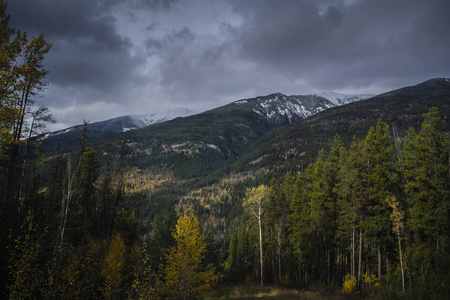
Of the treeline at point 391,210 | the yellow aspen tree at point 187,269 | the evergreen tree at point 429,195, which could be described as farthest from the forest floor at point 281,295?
the evergreen tree at point 429,195

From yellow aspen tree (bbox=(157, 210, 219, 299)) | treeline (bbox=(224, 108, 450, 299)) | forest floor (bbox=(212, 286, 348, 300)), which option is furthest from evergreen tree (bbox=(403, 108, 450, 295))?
yellow aspen tree (bbox=(157, 210, 219, 299))

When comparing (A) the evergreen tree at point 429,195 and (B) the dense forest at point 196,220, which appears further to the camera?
(A) the evergreen tree at point 429,195

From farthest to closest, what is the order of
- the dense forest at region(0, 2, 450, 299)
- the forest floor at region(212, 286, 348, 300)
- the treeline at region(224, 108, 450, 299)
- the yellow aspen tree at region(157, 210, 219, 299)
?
the yellow aspen tree at region(157, 210, 219, 299) < the treeline at region(224, 108, 450, 299) < the forest floor at region(212, 286, 348, 300) < the dense forest at region(0, 2, 450, 299)

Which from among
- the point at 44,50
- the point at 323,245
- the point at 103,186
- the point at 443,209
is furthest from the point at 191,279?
the point at 443,209

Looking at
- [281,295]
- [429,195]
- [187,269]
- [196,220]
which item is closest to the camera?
[281,295]

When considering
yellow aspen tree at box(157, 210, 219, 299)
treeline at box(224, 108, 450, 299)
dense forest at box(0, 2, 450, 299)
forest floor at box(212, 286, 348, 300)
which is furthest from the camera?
yellow aspen tree at box(157, 210, 219, 299)

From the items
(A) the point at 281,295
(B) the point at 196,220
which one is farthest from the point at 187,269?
(A) the point at 281,295

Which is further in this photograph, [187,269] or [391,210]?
[391,210]

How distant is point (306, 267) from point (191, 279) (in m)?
17.9

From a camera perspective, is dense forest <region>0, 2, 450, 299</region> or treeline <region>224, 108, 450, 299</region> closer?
dense forest <region>0, 2, 450, 299</region>

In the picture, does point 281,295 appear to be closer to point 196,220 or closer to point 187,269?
point 187,269

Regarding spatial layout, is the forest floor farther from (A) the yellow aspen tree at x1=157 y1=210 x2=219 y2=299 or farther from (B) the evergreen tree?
(B) the evergreen tree

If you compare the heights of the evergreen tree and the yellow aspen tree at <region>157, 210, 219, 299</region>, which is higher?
the evergreen tree

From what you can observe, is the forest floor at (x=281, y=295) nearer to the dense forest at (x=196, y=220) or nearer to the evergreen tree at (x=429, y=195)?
the dense forest at (x=196, y=220)
